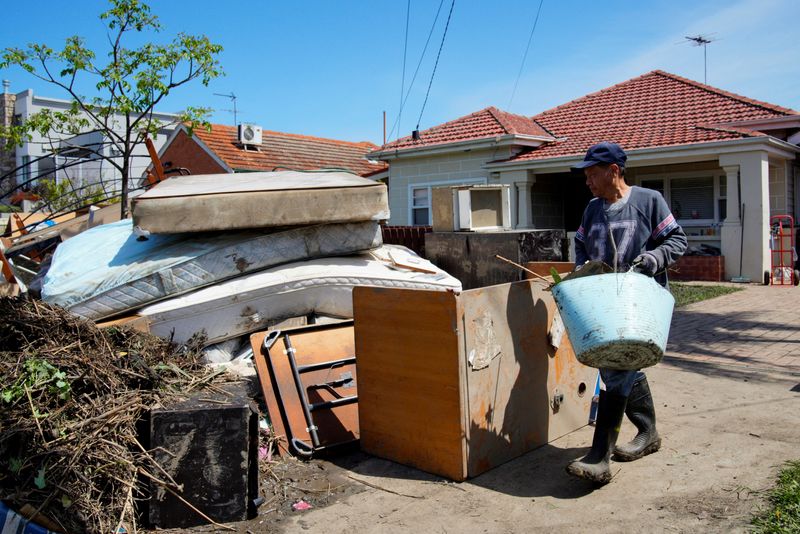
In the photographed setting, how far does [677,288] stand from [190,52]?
29.5ft

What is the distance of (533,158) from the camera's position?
51.9 ft

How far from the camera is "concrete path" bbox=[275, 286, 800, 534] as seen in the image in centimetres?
297

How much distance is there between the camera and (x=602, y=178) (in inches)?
143

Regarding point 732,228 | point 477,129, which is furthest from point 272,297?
point 477,129

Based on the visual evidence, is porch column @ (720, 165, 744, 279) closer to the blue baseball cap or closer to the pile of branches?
the blue baseball cap

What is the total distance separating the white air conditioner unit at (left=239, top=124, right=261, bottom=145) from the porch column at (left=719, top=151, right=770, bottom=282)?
46.2 feet

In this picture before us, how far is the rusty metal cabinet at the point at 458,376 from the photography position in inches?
134

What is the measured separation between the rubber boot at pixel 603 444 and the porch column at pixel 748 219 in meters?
11.6

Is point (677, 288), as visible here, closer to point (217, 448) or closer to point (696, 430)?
point (696, 430)

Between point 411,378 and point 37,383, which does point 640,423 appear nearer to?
point 411,378

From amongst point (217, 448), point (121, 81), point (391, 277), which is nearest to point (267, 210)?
point (391, 277)

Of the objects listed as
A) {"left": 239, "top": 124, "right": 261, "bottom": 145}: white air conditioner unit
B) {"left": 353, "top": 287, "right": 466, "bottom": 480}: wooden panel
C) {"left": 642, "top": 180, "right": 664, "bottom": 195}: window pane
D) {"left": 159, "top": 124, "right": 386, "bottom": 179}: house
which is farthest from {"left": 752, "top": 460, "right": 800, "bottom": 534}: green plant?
{"left": 239, "top": 124, "right": 261, "bottom": 145}: white air conditioner unit

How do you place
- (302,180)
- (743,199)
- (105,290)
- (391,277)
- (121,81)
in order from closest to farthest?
(105,290) → (391,277) → (302,180) → (121,81) → (743,199)

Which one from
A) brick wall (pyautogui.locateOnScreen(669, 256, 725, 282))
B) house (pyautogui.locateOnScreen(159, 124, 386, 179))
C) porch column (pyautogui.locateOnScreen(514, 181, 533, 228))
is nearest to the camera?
brick wall (pyautogui.locateOnScreen(669, 256, 725, 282))
